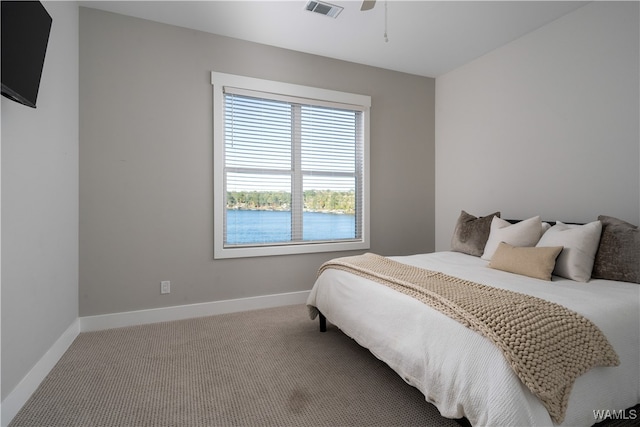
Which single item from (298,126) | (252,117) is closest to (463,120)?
(298,126)

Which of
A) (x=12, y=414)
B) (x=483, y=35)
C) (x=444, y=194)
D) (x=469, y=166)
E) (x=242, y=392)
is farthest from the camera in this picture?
(x=444, y=194)

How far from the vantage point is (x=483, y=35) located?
3.29 m

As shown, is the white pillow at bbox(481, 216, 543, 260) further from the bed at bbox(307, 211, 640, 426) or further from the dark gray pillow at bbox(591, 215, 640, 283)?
the dark gray pillow at bbox(591, 215, 640, 283)

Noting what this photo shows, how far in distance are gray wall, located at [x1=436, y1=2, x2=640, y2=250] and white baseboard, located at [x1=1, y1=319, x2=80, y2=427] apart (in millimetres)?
3978

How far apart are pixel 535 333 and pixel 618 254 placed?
1.36 meters

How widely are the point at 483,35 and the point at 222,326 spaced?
3.72 metres

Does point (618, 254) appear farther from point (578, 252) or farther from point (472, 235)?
point (472, 235)

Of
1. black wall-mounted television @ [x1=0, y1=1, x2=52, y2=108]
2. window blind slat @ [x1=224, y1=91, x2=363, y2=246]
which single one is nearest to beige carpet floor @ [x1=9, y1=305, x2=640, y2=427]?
window blind slat @ [x1=224, y1=91, x2=363, y2=246]

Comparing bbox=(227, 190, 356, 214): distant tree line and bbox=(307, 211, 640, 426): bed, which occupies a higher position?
bbox=(227, 190, 356, 214): distant tree line

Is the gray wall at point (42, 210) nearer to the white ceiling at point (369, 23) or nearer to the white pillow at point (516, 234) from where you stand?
the white ceiling at point (369, 23)

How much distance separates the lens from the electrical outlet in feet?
10.2

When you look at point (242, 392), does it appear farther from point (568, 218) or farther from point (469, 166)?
point (469, 166)

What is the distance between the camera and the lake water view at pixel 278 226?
3.46 m

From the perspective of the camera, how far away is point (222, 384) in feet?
6.68
